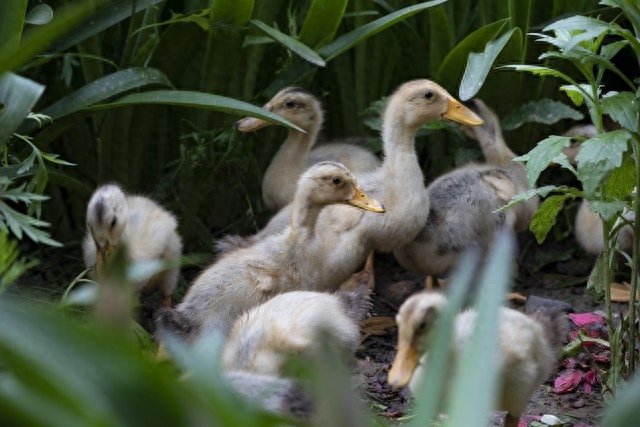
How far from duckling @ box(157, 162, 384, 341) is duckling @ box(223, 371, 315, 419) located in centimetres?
143

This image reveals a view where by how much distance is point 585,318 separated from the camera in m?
4.86

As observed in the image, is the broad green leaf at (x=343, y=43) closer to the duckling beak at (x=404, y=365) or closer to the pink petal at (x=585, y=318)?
the pink petal at (x=585, y=318)

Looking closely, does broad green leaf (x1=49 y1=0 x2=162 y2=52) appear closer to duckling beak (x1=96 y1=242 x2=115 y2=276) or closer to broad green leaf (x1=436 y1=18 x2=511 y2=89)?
duckling beak (x1=96 y1=242 x2=115 y2=276)

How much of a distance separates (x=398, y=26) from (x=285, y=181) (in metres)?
1.08

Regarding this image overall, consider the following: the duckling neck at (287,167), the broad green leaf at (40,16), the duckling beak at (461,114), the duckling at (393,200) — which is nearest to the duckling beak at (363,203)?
the duckling at (393,200)

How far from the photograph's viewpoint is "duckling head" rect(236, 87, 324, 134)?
5.37 m

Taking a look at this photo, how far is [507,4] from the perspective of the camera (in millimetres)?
5660

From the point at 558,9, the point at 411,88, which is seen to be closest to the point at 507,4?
the point at 558,9

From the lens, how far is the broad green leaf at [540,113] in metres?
5.47

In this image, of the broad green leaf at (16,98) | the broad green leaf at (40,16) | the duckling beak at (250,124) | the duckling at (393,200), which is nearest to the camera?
the broad green leaf at (16,98)

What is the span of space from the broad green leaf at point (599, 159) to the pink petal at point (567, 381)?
1230 mm

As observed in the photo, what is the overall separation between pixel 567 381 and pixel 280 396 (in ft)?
6.75

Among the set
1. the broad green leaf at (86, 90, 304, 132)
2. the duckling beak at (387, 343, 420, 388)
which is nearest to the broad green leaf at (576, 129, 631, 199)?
the duckling beak at (387, 343, 420, 388)

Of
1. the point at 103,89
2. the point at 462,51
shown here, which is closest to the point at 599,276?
the point at 462,51
